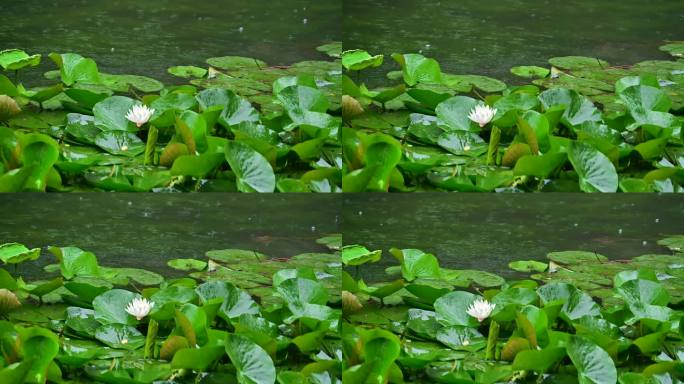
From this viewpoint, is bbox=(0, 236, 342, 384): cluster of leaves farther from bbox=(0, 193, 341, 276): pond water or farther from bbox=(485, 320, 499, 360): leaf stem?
bbox=(485, 320, 499, 360): leaf stem

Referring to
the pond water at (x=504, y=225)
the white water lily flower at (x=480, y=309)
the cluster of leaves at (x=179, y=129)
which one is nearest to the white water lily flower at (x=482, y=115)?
the pond water at (x=504, y=225)

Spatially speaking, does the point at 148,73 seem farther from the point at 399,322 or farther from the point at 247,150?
the point at 399,322

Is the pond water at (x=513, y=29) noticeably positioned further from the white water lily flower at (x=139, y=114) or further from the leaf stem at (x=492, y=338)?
the leaf stem at (x=492, y=338)

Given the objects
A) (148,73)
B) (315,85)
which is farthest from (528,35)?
(148,73)

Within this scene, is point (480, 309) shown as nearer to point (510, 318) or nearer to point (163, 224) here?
point (510, 318)

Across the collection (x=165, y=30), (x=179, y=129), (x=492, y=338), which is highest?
(x=165, y=30)

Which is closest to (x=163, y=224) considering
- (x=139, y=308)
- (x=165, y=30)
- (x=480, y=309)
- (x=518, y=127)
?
(x=139, y=308)
